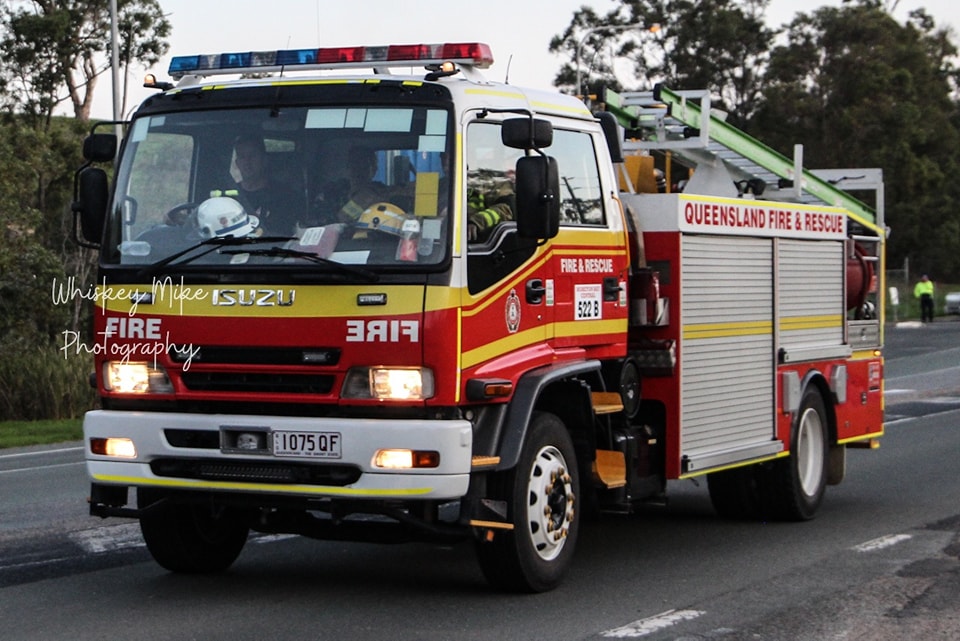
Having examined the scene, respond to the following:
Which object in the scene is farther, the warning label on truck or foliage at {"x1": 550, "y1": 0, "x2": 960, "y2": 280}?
foliage at {"x1": 550, "y1": 0, "x2": 960, "y2": 280}

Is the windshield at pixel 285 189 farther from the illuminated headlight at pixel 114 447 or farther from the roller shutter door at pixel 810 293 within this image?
the roller shutter door at pixel 810 293

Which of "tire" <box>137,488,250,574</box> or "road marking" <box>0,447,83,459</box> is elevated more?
"tire" <box>137,488,250,574</box>

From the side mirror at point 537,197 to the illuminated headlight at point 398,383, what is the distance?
3.04 ft

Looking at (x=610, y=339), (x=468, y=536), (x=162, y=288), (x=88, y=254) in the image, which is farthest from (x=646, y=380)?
(x=88, y=254)

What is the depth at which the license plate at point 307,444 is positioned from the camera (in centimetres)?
743

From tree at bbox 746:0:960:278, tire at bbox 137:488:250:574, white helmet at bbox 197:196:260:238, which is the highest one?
tree at bbox 746:0:960:278

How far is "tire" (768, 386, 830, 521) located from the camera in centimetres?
1111

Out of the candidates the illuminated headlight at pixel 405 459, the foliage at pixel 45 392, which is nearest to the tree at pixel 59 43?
the foliage at pixel 45 392

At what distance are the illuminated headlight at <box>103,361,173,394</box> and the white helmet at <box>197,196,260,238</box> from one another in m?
0.73

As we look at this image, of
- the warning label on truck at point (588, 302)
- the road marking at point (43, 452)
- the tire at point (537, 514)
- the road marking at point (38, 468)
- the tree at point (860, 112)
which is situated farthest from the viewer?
the tree at point (860, 112)

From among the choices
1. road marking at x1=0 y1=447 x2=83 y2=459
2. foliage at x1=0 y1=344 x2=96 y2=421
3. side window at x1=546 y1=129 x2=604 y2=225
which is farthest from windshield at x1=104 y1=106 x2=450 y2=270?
foliage at x1=0 y1=344 x2=96 y2=421

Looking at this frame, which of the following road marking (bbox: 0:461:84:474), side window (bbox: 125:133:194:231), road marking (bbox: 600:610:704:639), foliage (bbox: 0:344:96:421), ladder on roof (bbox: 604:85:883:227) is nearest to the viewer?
road marking (bbox: 600:610:704:639)

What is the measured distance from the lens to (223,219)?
788 cm

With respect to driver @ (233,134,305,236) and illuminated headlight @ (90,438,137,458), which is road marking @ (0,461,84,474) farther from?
driver @ (233,134,305,236)
